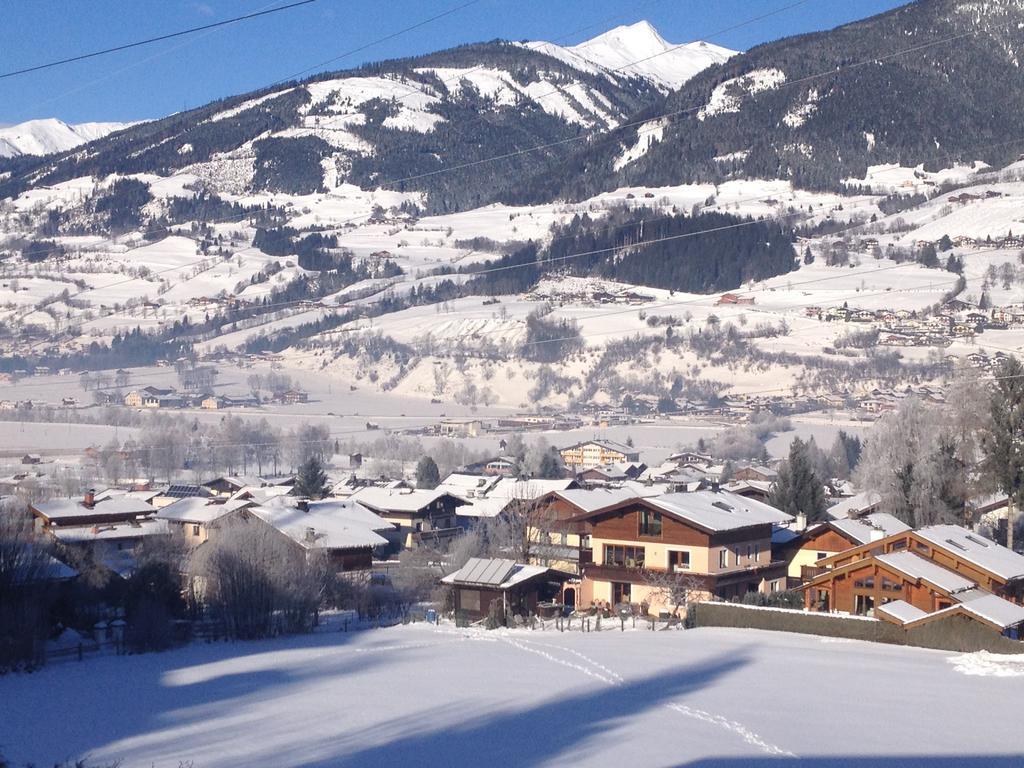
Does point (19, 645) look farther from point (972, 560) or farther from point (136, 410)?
point (136, 410)

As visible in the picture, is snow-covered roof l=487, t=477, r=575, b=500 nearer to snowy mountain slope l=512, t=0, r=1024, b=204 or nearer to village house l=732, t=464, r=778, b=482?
village house l=732, t=464, r=778, b=482

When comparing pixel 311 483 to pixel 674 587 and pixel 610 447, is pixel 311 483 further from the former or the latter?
pixel 610 447

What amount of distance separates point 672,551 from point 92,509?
59.2 feet

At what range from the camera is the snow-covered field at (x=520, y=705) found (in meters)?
14.5

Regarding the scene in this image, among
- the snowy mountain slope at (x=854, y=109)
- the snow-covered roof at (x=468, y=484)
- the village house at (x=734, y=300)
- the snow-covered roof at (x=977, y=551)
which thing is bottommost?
the snow-covered roof at (x=468, y=484)

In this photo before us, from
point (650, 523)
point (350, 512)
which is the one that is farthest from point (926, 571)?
point (350, 512)

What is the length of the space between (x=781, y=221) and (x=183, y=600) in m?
122

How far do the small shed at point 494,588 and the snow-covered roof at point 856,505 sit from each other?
12639mm

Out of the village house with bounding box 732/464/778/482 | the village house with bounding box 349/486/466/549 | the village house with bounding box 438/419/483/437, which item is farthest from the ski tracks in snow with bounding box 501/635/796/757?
the village house with bounding box 438/419/483/437

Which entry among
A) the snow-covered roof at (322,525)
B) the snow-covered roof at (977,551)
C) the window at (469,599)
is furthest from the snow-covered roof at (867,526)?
the snow-covered roof at (322,525)

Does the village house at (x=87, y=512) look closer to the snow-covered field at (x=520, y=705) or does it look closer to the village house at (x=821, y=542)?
the snow-covered field at (x=520, y=705)

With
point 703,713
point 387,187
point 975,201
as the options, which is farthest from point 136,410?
point 387,187

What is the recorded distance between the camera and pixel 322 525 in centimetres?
3353

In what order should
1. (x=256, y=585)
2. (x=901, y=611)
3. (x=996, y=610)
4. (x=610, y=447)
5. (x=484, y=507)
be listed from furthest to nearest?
(x=610, y=447)
(x=484, y=507)
(x=256, y=585)
(x=901, y=611)
(x=996, y=610)
